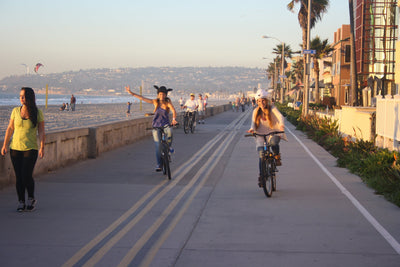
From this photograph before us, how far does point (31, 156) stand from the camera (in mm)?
8820

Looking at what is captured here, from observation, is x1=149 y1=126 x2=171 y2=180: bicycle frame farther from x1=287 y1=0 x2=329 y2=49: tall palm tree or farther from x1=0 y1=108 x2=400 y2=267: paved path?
x1=287 y1=0 x2=329 y2=49: tall palm tree

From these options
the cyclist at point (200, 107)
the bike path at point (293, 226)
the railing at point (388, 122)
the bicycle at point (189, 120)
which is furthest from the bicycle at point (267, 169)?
the cyclist at point (200, 107)

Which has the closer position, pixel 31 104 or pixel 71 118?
pixel 31 104

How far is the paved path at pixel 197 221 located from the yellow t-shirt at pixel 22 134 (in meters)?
0.97

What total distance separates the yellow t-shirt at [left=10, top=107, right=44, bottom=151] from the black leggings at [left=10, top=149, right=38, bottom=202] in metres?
0.08

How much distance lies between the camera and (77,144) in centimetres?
1552

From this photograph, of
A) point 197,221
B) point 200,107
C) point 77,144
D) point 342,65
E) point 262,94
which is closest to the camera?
point 197,221

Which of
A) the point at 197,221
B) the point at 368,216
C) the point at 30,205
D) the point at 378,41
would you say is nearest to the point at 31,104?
the point at 30,205

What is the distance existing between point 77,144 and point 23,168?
6.78m

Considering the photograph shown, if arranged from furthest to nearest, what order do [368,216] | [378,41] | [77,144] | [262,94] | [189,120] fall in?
[378,41], [189,120], [77,144], [262,94], [368,216]

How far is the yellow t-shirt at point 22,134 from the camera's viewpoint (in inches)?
344

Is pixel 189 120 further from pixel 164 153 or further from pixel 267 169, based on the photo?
pixel 267 169

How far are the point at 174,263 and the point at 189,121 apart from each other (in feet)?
76.3

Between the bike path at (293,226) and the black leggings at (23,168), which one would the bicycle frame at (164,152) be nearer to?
the bike path at (293,226)
